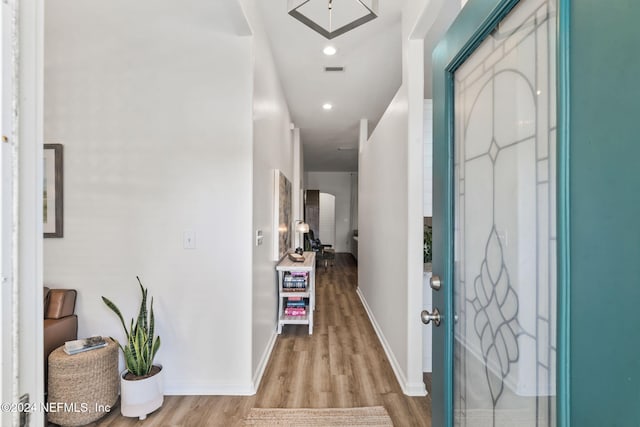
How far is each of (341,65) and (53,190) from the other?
9.18 feet

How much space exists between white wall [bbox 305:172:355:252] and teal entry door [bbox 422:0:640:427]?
9033 mm

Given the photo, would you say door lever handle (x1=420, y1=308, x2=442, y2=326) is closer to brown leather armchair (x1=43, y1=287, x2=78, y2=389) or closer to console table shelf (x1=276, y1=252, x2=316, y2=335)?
console table shelf (x1=276, y1=252, x2=316, y2=335)

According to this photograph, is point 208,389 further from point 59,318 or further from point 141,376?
point 59,318

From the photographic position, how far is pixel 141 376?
203cm

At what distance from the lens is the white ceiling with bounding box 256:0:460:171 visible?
259 centimetres

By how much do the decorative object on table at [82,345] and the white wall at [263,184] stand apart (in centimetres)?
98

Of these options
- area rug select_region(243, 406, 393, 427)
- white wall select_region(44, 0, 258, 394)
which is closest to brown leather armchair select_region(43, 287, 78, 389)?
white wall select_region(44, 0, 258, 394)

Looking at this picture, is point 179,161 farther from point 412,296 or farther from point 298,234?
point 298,234

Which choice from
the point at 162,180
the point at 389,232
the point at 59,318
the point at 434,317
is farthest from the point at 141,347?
the point at 389,232

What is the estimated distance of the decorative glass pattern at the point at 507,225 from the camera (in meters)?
0.71

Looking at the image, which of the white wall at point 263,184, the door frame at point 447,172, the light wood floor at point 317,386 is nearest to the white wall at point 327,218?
the light wood floor at point 317,386

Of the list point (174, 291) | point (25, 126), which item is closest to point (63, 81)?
point (174, 291)

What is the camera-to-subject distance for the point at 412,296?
225cm

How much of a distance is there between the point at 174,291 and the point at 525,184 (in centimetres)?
226
